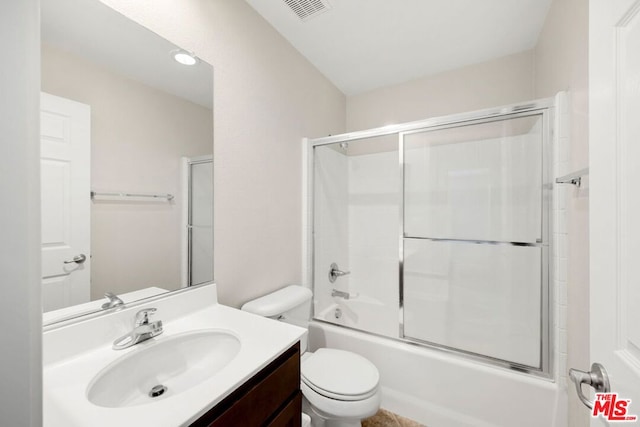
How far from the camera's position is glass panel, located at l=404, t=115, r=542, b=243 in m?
1.62

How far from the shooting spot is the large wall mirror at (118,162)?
0.82 meters

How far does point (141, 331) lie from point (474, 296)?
2.07 m

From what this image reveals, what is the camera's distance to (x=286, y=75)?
177 cm

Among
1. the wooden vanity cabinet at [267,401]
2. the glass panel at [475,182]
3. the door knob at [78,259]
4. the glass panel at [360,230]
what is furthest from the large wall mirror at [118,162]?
the glass panel at [475,182]

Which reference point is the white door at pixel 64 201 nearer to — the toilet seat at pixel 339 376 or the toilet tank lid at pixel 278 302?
the toilet tank lid at pixel 278 302

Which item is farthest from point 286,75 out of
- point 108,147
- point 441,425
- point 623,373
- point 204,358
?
point 441,425

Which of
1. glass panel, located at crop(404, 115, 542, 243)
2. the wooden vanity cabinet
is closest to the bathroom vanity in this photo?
the wooden vanity cabinet

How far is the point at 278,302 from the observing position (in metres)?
1.45

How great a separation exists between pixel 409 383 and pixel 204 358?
1251mm

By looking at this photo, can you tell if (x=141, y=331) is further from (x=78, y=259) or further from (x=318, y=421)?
(x=318, y=421)

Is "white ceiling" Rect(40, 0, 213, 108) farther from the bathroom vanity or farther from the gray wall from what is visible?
the bathroom vanity

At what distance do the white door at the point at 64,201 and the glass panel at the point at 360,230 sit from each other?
55.8 inches

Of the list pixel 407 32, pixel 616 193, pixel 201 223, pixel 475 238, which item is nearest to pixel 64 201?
pixel 201 223

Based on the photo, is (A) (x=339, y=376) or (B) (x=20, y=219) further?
(A) (x=339, y=376)
